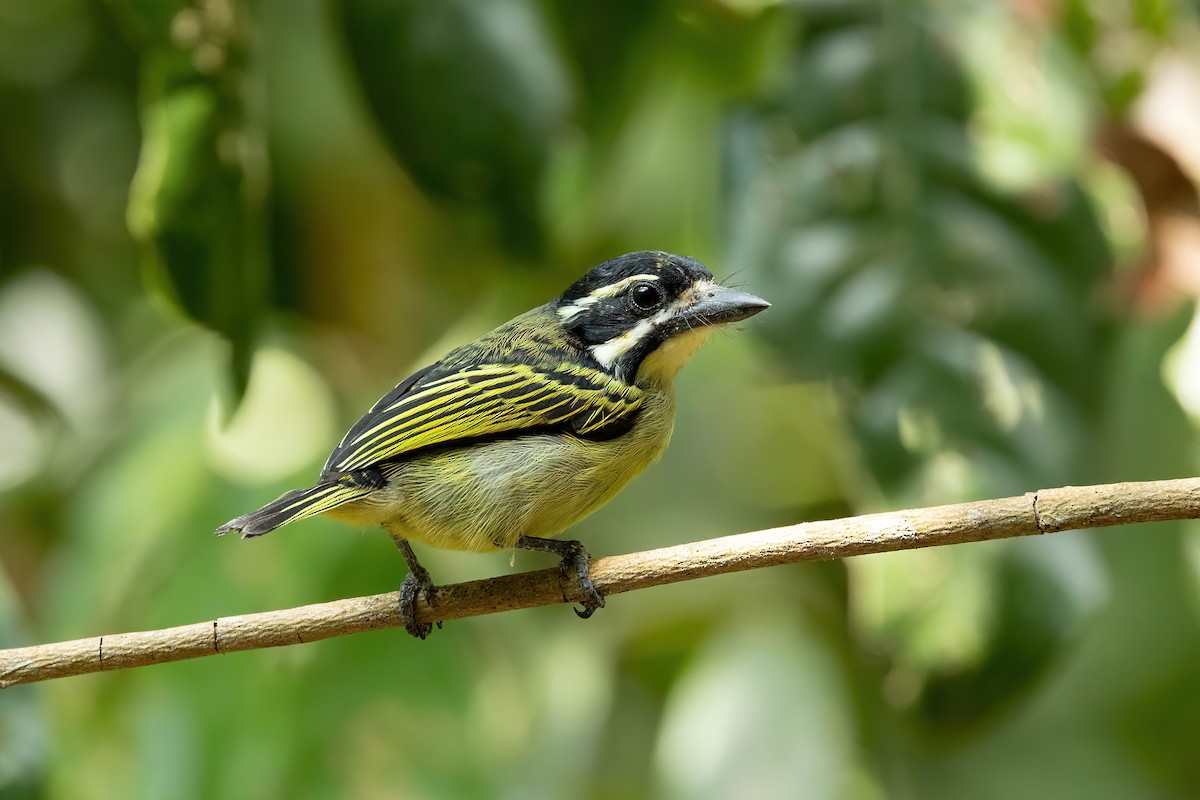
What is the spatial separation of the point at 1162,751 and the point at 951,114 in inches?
109

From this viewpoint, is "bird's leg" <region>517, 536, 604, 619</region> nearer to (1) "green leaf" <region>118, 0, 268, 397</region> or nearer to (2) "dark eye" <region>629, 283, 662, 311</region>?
(2) "dark eye" <region>629, 283, 662, 311</region>

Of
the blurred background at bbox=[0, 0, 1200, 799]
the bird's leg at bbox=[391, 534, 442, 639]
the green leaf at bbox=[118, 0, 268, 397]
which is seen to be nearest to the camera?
the bird's leg at bbox=[391, 534, 442, 639]

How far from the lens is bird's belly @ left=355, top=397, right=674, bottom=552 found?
2586 mm

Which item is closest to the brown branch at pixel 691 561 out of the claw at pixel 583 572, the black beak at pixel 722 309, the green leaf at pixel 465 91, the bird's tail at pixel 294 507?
the claw at pixel 583 572

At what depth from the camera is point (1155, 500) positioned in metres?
1.95

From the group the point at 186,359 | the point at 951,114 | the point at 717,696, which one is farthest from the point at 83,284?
the point at 951,114

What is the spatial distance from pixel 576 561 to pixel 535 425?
0.94ft

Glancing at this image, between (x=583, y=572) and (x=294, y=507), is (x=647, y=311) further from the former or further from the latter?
(x=294, y=507)

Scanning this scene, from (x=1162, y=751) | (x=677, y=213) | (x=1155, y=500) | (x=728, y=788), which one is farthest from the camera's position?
(x=1162, y=751)

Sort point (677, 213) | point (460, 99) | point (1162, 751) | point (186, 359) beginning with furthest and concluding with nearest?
point (1162, 751)
point (677, 213)
point (186, 359)
point (460, 99)

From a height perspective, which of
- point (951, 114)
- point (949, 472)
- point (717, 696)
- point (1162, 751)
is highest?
point (951, 114)

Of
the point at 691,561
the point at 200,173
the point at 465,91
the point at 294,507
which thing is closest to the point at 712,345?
the point at 465,91

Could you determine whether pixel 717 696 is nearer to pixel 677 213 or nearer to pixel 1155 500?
pixel 677 213

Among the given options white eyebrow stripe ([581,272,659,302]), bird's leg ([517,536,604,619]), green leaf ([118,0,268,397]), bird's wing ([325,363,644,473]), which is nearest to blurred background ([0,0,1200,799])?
green leaf ([118,0,268,397])
